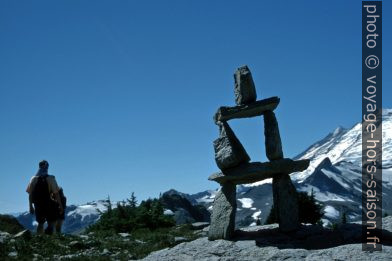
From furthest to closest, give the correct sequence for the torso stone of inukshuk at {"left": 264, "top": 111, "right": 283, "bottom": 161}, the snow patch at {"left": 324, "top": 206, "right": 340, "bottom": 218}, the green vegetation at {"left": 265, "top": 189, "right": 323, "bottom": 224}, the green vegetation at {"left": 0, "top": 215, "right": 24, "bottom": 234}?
the snow patch at {"left": 324, "top": 206, "right": 340, "bottom": 218} → the green vegetation at {"left": 265, "top": 189, "right": 323, "bottom": 224} → the green vegetation at {"left": 0, "top": 215, "right": 24, "bottom": 234} → the torso stone of inukshuk at {"left": 264, "top": 111, "right": 283, "bottom": 161}

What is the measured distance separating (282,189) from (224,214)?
1.86 metres

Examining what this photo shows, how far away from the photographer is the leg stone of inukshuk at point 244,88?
15.2m

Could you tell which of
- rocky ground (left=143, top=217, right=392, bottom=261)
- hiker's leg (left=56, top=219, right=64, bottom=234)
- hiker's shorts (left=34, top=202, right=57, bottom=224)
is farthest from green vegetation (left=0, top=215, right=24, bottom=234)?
rocky ground (left=143, top=217, right=392, bottom=261)

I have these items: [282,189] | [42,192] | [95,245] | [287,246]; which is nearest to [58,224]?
[42,192]

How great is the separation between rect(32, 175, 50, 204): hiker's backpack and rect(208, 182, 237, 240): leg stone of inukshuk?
26.5 ft

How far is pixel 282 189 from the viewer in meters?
14.9

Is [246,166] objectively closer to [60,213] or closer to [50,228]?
[60,213]

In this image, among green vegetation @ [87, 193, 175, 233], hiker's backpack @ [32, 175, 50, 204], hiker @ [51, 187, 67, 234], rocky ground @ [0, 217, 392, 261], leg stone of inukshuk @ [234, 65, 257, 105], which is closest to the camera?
rocky ground @ [0, 217, 392, 261]

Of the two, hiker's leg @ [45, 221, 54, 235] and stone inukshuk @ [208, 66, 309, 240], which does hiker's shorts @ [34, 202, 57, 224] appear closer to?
hiker's leg @ [45, 221, 54, 235]

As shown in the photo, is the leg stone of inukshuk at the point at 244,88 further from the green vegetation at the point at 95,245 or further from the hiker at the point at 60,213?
the hiker at the point at 60,213

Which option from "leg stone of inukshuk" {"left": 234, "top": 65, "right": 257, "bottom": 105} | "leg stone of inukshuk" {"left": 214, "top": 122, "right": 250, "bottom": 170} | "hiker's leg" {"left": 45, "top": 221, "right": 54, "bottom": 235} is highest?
"leg stone of inukshuk" {"left": 234, "top": 65, "right": 257, "bottom": 105}

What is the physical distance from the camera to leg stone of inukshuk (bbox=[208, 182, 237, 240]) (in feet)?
48.8

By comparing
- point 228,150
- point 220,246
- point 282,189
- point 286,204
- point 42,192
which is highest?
point 228,150

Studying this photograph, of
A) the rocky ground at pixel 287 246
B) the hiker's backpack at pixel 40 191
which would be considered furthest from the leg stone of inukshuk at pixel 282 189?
the hiker's backpack at pixel 40 191
